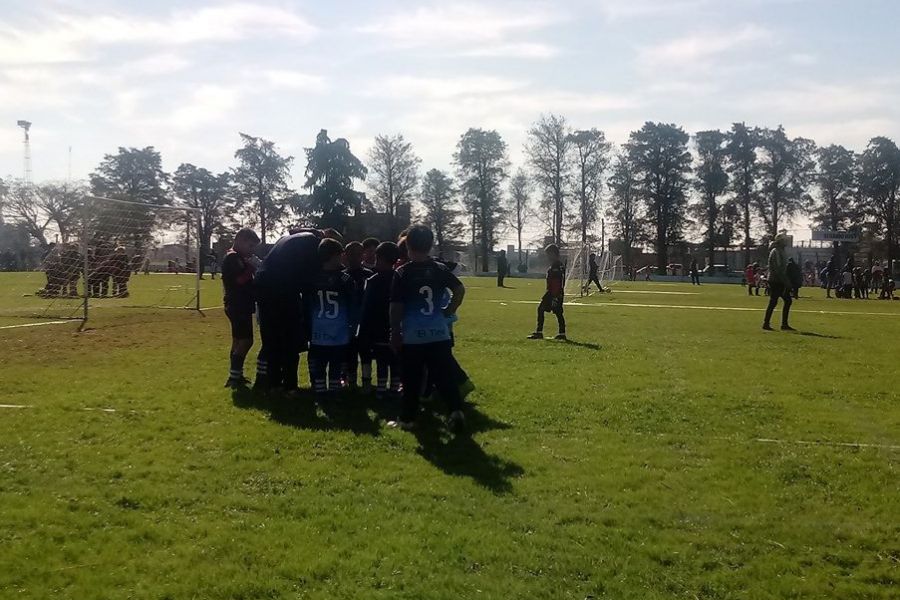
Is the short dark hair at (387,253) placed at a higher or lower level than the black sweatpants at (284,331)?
higher

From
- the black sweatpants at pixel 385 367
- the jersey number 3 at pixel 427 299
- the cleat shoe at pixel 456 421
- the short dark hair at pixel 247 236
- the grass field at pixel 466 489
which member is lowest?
the grass field at pixel 466 489

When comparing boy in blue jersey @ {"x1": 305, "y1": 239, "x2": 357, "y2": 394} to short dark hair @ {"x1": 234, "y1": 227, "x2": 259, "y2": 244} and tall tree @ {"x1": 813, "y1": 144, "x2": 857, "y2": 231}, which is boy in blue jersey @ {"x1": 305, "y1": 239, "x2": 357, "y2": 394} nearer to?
short dark hair @ {"x1": 234, "y1": 227, "x2": 259, "y2": 244}

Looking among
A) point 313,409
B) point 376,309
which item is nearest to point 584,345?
point 376,309

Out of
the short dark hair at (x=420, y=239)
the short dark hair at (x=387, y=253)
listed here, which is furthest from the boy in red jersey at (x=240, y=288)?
the short dark hair at (x=420, y=239)

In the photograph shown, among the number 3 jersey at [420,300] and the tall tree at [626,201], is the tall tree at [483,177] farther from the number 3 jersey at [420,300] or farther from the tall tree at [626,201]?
the number 3 jersey at [420,300]

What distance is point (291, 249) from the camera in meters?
8.30

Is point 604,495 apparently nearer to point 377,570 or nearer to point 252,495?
point 377,570

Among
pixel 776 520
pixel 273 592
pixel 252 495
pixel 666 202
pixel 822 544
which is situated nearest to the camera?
pixel 273 592

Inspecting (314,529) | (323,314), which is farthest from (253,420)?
(314,529)

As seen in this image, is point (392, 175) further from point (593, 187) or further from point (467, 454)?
point (467, 454)

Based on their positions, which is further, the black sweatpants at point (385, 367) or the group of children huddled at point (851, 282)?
the group of children huddled at point (851, 282)

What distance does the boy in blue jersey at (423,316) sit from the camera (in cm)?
679

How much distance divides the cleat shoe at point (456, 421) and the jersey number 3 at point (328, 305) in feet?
6.82

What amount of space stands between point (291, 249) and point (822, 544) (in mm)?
5867
